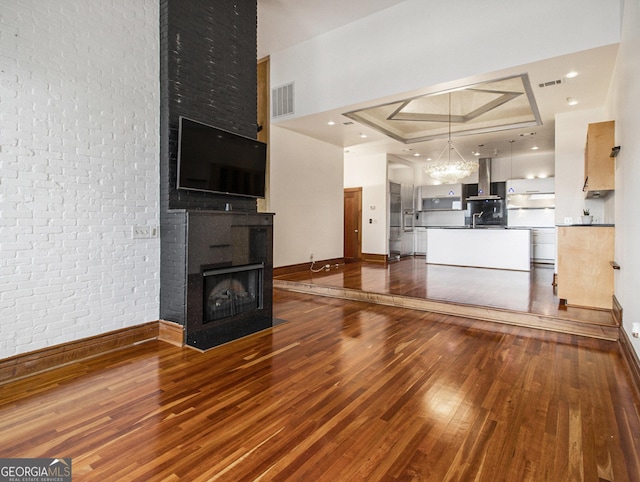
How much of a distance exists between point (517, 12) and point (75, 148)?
194 inches

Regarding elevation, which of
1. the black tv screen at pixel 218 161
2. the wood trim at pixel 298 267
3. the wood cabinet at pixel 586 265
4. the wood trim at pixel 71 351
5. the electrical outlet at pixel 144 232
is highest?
the black tv screen at pixel 218 161

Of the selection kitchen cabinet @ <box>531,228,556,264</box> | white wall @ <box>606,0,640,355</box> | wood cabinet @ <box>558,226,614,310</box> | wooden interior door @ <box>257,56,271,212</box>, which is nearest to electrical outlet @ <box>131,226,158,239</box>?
wooden interior door @ <box>257,56,271,212</box>

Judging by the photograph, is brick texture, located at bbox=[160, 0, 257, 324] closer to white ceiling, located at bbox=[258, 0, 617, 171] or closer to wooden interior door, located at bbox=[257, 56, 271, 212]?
white ceiling, located at bbox=[258, 0, 617, 171]

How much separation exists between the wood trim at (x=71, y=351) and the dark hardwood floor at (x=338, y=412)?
0.10 meters

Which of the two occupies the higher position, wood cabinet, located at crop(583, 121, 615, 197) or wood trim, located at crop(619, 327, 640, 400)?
wood cabinet, located at crop(583, 121, 615, 197)

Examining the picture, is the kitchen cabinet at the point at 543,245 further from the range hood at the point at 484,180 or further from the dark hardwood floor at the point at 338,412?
the dark hardwood floor at the point at 338,412

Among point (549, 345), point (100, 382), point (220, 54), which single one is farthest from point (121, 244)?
point (549, 345)

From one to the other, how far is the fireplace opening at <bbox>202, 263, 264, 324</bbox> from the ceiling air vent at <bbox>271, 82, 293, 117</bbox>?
347cm

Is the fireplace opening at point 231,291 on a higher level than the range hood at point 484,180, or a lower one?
lower

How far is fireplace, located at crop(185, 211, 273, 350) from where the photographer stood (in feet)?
11.2

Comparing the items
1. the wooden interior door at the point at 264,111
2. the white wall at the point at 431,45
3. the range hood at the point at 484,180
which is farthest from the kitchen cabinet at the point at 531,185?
the wooden interior door at the point at 264,111

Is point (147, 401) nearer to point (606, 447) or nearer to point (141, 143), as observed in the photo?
point (141, 143)

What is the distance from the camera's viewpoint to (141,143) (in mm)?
3494

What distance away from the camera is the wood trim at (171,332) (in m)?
3.40
